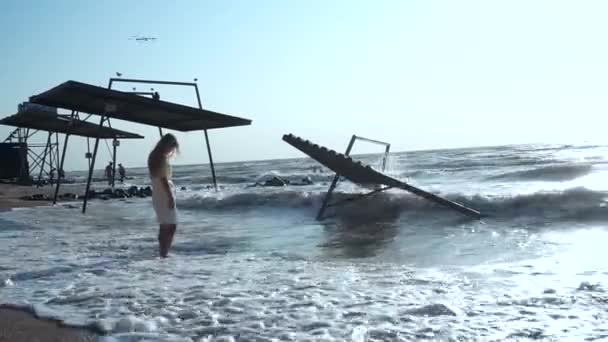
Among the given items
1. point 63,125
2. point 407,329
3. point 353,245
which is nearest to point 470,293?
point 407,329

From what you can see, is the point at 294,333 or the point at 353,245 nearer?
the point at 294,333

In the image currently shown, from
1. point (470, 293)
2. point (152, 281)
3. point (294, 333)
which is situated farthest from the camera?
point (152, 281)

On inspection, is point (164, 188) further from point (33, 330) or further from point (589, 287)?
point (589, 287)

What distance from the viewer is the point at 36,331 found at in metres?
3.65

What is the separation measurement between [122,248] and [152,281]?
7.98 feet

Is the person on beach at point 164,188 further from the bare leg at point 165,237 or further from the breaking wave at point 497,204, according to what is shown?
the breaking wave at point 497,204

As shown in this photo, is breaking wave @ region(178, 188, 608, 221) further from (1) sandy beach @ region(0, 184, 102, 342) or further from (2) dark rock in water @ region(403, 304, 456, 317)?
(1) sandy beach @ region(0, 184, 102, 342)

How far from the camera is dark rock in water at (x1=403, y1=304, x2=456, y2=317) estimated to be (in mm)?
4055

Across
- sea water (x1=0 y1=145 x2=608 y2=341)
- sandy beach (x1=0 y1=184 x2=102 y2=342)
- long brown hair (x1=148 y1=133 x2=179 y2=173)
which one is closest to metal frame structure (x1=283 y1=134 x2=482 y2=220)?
sea water (x1=0 y1=145 x2=608 y2=341)

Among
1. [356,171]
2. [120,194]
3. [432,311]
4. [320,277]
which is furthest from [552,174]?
[432,311]

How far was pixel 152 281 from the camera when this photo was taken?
5.21 meters

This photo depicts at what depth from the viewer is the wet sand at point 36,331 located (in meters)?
3.51

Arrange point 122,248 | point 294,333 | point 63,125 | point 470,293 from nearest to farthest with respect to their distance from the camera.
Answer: point 294,333 → point 470,293 → point 122,248 → point 63,125

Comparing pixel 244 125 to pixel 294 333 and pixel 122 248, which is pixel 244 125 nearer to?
pixel 122 248
